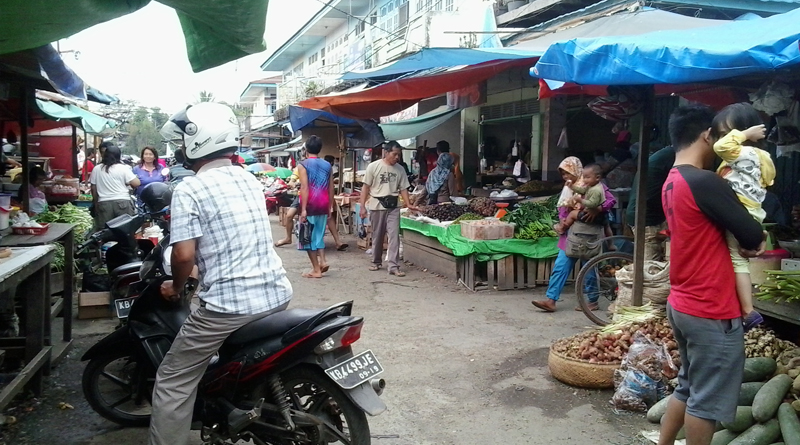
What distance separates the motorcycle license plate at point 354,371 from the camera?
3.33 m

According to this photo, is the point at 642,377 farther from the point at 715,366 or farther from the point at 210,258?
the point at 210,258

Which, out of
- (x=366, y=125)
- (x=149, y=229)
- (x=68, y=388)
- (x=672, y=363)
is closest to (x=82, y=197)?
(x=149, y=229)

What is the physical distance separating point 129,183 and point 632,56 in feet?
26.5

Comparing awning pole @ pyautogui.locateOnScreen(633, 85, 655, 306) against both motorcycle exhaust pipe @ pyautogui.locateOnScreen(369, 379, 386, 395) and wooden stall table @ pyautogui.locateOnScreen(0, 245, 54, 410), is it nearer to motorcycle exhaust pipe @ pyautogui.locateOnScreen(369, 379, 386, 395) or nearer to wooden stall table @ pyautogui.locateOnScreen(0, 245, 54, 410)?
motorcycle exhaust pipe @ pyautogui.locateOnScreen(369, 379, 386, 395)

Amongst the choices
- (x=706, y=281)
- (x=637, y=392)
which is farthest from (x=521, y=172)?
(x=706, y=281)

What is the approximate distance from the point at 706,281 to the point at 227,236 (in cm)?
240

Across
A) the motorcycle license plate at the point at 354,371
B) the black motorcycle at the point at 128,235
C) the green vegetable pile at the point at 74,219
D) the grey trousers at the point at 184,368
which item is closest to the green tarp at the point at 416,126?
the green vegetable pile at the point at 74,219

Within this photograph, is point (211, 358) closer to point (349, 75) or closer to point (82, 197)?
point (349, 75)

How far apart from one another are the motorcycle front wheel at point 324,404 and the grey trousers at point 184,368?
40 cm

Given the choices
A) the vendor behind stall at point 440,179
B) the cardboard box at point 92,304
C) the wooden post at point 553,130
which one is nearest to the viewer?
the cardboard box at point 92,304

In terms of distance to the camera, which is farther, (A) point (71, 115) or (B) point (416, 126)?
(B) point (416, 126)

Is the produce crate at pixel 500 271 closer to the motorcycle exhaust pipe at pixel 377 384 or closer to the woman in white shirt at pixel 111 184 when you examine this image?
the woman in white shirt at pixel 111 184

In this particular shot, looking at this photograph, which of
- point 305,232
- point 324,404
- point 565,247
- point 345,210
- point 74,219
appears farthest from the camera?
point 345,210

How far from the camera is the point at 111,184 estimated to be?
32.9 ft
